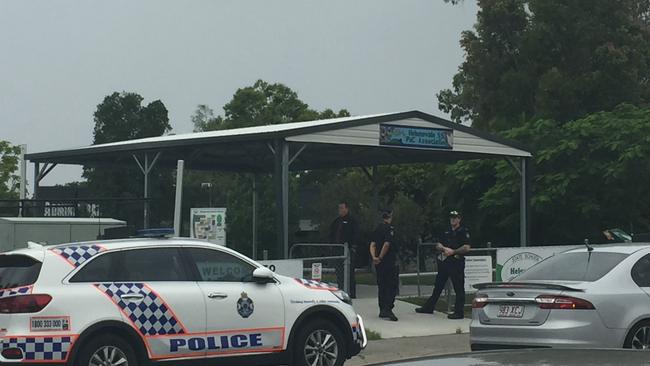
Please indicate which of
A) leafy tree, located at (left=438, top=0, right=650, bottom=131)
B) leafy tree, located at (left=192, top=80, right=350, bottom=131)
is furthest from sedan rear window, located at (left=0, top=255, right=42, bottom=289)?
leafy tree, located at (left=192, top=80, right=350, bottom=131)

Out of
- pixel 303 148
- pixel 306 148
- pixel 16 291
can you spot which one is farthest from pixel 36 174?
pixel 16 291

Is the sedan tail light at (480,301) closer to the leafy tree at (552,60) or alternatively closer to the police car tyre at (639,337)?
the police car tyre at (639,337)

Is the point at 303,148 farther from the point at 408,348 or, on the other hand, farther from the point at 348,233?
the point at 408,348

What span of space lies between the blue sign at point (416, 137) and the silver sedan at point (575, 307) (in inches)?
367

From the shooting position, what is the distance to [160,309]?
10164mm

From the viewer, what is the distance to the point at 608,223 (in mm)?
28438

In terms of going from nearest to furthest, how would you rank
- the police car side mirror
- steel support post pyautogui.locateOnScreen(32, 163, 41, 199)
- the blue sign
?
the police car side mirror < the blue sign < steel support post pyautogui.locateOnScreen(32, 163, 41, 199)

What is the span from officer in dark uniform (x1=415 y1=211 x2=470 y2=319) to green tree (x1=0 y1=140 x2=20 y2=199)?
106 feet

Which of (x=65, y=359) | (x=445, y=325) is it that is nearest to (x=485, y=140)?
(x=445, y=325)

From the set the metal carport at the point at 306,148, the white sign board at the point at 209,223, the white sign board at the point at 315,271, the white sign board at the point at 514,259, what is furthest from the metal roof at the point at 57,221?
the white sign board at the point at 514,259

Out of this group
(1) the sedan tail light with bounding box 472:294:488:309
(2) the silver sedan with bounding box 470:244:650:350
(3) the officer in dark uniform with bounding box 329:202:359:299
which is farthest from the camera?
(3) the officer in dark uniform with bounding box 329:202:359:299

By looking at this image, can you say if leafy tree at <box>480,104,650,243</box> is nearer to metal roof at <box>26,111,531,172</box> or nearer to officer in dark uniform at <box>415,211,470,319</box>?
metal roof at <box>26,111,531,172</box>

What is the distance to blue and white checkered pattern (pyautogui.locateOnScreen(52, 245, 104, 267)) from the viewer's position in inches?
394

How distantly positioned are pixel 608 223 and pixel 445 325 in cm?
1315
